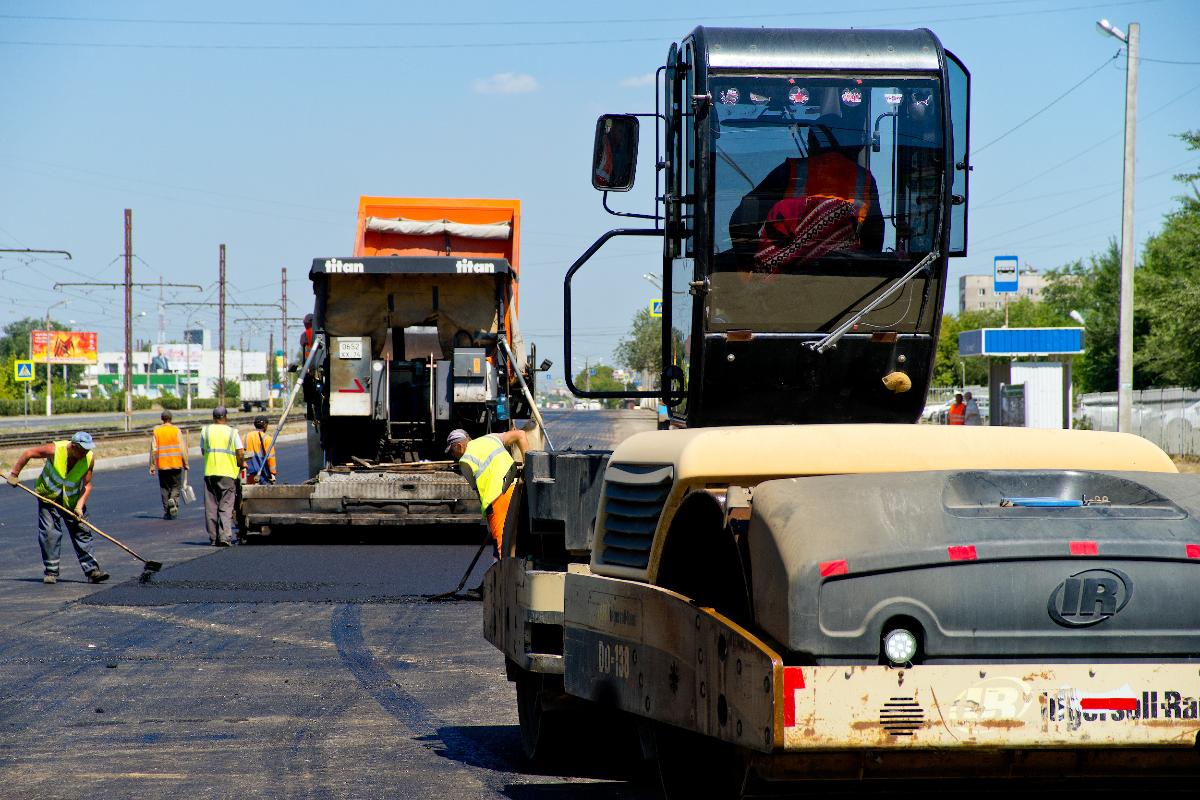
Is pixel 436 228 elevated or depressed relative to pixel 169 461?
elevated

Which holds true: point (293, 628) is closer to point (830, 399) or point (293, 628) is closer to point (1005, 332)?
point (830, 399)

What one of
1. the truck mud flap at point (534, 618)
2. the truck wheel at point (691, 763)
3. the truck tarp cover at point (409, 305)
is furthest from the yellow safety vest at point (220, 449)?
the truck wheel at point (691, 763)

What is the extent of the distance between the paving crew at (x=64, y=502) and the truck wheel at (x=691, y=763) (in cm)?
989

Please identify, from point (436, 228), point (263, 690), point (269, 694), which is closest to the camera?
point (269, 694)

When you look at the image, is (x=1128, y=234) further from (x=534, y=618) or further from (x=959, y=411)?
(x=534, y=618)

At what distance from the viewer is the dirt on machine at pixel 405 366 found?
52.3ft

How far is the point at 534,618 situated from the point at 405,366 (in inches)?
458

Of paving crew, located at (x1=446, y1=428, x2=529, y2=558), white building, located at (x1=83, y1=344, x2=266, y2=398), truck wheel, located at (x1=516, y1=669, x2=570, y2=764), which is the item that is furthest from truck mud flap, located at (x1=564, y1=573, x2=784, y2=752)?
white building, located at (x1=83, y1=344, x2=266, y2=398)

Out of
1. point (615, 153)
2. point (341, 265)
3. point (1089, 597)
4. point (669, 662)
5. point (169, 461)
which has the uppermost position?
point (341, 265)

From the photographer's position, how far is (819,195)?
6074 mm

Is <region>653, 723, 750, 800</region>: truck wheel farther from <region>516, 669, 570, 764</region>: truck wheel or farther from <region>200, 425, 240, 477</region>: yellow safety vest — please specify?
<region>200, 425, 240, 477</region>: yellow safety vest

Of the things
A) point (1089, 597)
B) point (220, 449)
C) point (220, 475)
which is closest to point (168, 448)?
point (220, 449)

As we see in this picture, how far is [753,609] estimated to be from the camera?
3.76m

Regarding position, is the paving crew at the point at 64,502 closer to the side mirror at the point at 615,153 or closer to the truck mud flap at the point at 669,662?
the side mirror at the point at 615,153
